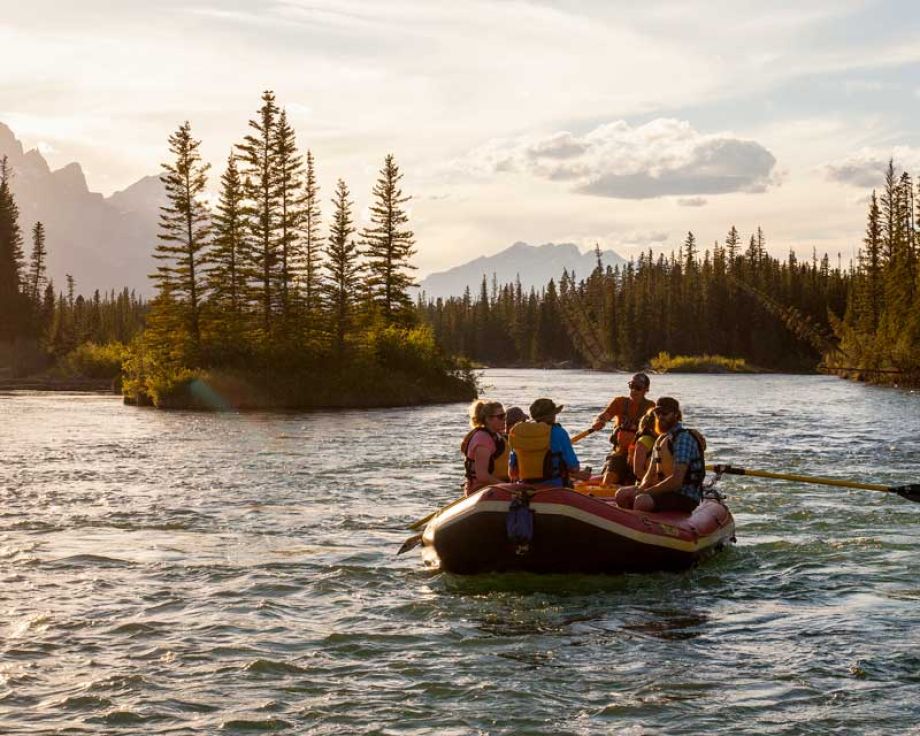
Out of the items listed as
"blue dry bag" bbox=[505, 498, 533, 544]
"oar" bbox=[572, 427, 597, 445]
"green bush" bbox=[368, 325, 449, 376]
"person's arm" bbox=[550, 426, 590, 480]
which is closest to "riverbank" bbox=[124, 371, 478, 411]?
"green bush" bbox=[368, 325, 449, 376]

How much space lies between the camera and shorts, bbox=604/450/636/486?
16281mm

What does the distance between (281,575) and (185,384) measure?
1578 inches

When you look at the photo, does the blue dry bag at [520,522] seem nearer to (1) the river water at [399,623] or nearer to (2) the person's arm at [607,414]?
(1) the river water at [399,623]

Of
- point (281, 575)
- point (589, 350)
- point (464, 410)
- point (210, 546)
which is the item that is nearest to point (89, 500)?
point (210, 546)

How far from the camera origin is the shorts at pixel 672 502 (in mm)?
13422

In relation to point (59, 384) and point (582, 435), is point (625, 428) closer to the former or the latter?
point (582, 435)

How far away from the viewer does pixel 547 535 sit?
11.9 meters

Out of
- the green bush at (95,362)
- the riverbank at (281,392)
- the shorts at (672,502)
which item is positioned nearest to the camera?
the shorts at (672,502)

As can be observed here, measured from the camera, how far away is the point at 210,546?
50.2 feet

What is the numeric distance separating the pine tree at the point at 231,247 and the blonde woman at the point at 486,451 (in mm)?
47728

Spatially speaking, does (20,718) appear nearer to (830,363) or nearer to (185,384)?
(185,384)

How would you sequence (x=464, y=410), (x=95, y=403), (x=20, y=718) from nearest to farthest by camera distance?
(x=20, y=718)
(x=464, y=410)
(x=95, y=403)

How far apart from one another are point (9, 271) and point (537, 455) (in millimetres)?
99378

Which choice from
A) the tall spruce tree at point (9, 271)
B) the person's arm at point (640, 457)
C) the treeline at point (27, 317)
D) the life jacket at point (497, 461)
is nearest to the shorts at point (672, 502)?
the person's arm at point (640, 457)
